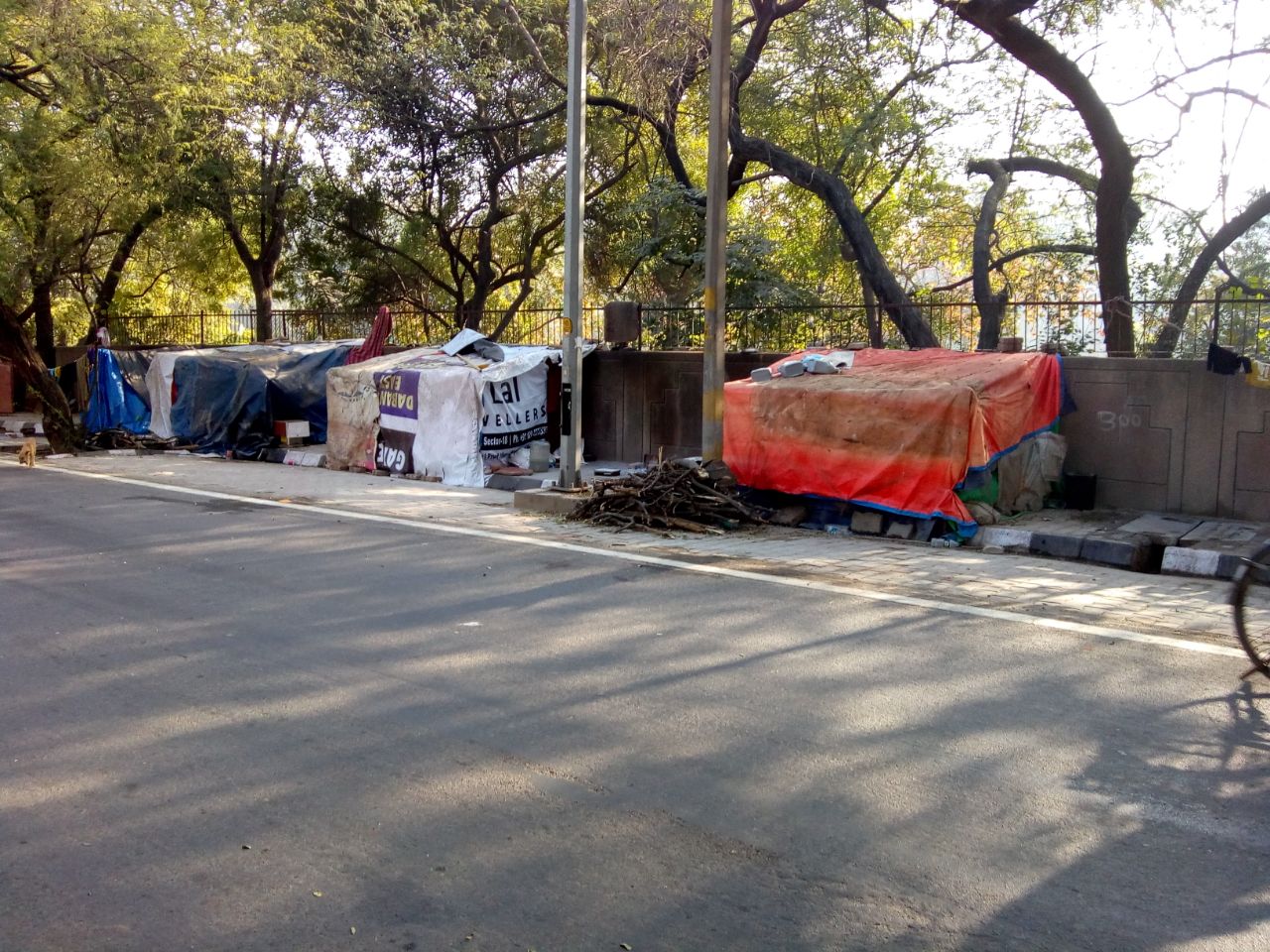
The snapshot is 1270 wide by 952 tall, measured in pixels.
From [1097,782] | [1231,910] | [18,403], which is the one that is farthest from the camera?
[18,403]

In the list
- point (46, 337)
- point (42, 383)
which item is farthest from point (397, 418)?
point (46, 337)

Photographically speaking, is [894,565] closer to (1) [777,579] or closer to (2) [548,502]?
(1) [777,579]

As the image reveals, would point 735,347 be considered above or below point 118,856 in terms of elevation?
above

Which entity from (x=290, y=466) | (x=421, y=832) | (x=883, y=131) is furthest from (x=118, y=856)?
(x=883, y=131)

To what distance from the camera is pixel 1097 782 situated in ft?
15.6

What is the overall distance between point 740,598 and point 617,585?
105 cm

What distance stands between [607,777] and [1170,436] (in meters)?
9.10

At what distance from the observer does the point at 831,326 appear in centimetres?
1570

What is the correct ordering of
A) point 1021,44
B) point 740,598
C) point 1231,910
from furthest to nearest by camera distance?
point 1021,44 → point 740,598 → point 1231,910

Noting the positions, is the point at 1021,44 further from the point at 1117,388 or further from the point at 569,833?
the point at 569,833

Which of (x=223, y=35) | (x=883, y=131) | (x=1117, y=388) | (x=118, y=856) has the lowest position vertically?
(x=118, y=856)

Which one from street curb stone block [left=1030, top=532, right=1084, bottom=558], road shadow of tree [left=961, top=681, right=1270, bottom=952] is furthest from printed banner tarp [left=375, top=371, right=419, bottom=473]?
road shadow of tree [left=961, top=681, right=1270, bottom=952]

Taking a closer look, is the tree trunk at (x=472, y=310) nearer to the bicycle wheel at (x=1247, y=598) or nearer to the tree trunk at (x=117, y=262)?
the tree trunk at (x=117, y=262)

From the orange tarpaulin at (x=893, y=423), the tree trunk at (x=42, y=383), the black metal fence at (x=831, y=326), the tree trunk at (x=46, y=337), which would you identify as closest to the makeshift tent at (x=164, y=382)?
the tree trunk at (x=42, y=383)
